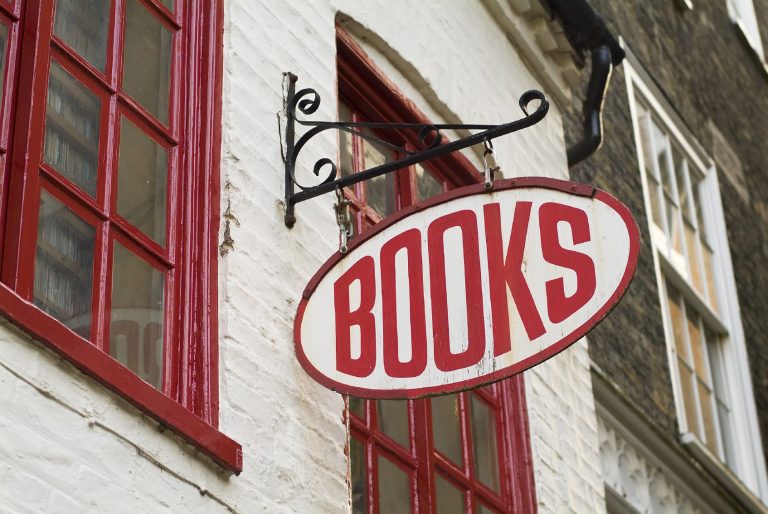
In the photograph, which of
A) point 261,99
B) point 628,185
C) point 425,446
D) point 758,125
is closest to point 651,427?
point 628,185

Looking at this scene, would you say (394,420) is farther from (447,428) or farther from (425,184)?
(425,184)

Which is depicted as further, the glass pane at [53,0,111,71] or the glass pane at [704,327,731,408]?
the glass pane at [704,327,731,408]

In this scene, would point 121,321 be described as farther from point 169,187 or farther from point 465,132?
point 465,132

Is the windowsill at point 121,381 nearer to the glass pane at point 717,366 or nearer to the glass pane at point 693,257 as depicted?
the glass pane at point 717,366

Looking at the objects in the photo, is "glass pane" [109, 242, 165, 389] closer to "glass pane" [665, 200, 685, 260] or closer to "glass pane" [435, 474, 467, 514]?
"glass pane" [435, 474, 467, 514]

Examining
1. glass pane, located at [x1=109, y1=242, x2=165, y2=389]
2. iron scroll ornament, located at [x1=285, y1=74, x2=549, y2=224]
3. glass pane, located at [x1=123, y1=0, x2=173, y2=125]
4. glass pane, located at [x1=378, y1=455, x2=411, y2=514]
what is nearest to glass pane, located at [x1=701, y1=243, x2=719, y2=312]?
glass pane, located at [x1=378, y1=455, x2=411, y2=514]

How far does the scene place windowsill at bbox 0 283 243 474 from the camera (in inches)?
164

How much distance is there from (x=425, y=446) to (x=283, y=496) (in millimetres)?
1308

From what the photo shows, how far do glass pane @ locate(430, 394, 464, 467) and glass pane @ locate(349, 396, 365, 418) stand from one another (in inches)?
20.4

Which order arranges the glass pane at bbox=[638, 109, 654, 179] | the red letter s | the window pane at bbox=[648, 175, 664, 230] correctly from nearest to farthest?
1. the red letter s
2. the window pane at bbox=[648, 175, 664, 230]
3. the glass pane at bbox=[638, 109, 654, 179]

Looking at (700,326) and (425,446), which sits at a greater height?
(700,326)

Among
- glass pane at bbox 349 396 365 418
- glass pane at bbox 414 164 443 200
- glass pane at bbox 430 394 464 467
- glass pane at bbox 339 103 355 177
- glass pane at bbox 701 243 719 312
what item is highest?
glass pane at bbox 701 243 719 312

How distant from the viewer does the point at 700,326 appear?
1187cm

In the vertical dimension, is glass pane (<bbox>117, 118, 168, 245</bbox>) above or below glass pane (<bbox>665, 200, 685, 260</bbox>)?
below
